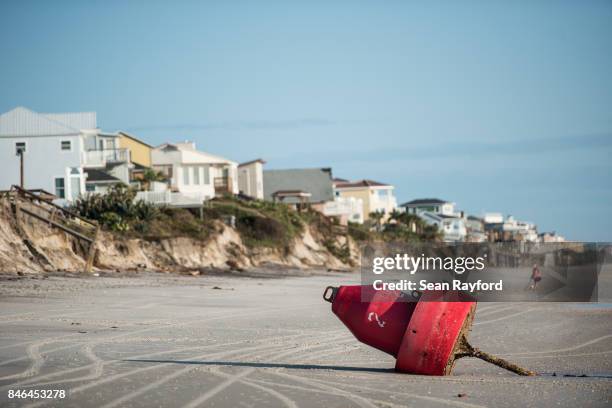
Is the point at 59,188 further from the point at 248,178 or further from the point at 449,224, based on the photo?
the point at 449,224

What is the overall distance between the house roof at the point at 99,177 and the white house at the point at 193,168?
14863 mm

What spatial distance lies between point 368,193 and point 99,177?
61.7 metres

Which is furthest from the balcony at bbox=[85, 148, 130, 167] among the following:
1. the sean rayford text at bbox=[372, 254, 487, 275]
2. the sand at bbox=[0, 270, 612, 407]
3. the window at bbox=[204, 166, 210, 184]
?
the sean rayford text at bbox=[372, 254, 487, 275]

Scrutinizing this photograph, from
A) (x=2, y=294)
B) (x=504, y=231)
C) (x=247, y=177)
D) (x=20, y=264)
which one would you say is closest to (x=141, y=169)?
(x=247, y=177)

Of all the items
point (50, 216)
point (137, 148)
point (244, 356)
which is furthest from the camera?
point (137, 148)

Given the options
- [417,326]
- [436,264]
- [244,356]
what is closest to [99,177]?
[244,356]

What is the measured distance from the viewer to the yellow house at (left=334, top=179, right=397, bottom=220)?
381ft

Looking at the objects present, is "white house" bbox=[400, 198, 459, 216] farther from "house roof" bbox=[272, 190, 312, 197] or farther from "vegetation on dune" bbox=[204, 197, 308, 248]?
"vegetation on dune" bbox=[204, 197, 308, 248]

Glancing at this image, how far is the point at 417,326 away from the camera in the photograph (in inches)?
460

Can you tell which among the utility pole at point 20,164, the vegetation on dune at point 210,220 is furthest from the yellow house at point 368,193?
the utility pole at point 20,164

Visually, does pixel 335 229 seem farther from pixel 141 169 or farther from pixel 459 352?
pixel 459 352

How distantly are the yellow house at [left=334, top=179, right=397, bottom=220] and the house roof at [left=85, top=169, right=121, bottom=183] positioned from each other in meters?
55.4

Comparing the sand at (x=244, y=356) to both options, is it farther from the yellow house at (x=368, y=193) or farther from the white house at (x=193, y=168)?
the yellow house at (x=368, y=193)

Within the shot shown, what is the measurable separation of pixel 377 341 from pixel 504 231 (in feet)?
596
